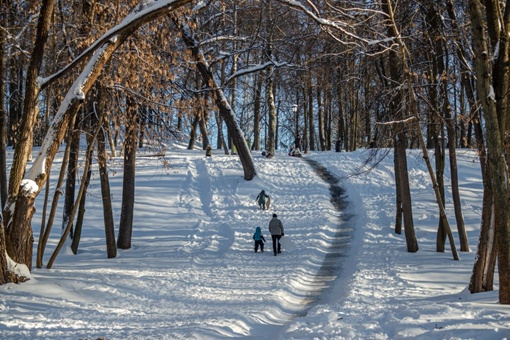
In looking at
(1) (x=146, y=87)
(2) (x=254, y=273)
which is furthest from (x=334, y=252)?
(1) (x=146, y=87)

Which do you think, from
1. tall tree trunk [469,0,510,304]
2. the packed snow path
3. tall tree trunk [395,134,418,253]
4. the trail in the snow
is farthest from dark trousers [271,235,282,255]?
tall tree trunk [469,0,510,304]

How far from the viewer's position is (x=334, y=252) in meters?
17.5

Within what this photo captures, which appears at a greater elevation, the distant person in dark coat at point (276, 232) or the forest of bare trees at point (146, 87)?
the forest of bare trees at point (146, 87)

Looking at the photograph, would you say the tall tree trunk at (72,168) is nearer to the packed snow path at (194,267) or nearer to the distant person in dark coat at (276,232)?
the packed snow path at (194,267)

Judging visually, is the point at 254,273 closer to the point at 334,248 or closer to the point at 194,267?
the point at 194,267

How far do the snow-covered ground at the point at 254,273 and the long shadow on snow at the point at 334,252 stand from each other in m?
0.09

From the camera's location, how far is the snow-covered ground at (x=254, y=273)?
8062 millimetres

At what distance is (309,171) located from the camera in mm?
32156

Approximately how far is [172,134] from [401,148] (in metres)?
8.37

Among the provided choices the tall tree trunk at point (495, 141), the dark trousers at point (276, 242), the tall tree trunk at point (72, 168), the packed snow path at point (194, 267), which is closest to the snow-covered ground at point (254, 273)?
the packed snow path at point (194, 267)

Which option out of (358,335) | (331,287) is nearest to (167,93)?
(331,287)

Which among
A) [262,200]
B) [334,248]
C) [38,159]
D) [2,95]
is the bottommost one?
[334,248]

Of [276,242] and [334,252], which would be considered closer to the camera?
[334,252]

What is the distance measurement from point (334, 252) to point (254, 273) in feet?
13.3
